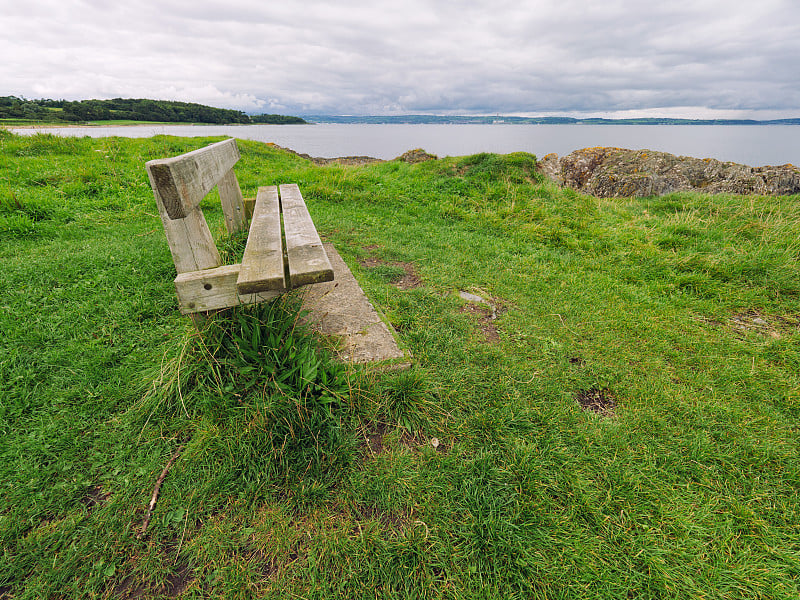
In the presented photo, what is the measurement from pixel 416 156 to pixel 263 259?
11.9 meters

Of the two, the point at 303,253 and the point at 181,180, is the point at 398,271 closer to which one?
the point at 303,253

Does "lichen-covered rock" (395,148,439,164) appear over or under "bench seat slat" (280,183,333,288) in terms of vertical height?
under

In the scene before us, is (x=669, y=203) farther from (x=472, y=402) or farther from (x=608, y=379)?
(x=472, y=402)

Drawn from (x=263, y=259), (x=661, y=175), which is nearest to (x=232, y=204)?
(x=263, y=259)

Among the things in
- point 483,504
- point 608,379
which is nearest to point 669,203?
point 608,379

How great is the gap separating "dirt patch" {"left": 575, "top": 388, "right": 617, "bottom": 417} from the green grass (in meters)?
0.06

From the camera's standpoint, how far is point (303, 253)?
6.72 feet

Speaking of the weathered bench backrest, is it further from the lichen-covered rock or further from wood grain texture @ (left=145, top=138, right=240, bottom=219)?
the lichen-covered rock

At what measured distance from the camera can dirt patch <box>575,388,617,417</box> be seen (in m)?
2.48

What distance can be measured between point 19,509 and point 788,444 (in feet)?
14.2

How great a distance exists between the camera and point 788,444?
7.26 feet

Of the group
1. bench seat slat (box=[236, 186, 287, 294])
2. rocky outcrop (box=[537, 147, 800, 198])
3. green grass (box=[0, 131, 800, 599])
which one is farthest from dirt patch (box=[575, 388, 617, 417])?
rocky outcrop (box=[537, 147, 800, 198])

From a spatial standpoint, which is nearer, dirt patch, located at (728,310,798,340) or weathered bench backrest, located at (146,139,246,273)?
weathered bench backrest, located at (146,139,246,273)

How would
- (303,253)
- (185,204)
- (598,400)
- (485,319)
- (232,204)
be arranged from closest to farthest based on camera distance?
(185,204), (303,253), (598,400), (485,319), (232,204)
